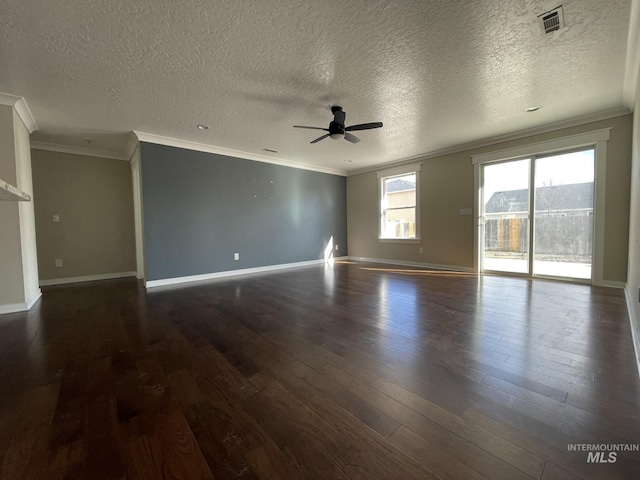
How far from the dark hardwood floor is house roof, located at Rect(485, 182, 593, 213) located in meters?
1.85

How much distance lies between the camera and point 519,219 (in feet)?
15.3

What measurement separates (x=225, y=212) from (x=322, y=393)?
451 centimetres

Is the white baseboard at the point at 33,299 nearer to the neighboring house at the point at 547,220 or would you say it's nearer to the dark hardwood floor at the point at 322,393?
the dark hardwood floor at the point at 322,393

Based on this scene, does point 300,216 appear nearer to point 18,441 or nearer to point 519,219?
point 519,219

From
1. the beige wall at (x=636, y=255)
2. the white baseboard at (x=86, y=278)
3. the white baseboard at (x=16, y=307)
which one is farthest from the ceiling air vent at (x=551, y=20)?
the white baseboard at (x=86, y=278)

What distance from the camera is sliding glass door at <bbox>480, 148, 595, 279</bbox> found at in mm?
4086

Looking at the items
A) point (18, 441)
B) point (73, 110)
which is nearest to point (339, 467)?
point (18, 441)

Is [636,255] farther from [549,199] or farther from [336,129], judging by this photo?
[336,129]

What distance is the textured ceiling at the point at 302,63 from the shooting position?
194 cm

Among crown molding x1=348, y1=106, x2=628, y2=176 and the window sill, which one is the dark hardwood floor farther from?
the window sill

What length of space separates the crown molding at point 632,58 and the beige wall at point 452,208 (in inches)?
25.6

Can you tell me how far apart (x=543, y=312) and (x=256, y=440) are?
10.2 ft

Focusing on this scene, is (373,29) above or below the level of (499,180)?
above

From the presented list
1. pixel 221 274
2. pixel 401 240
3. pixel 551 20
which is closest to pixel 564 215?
pixel 401 240
